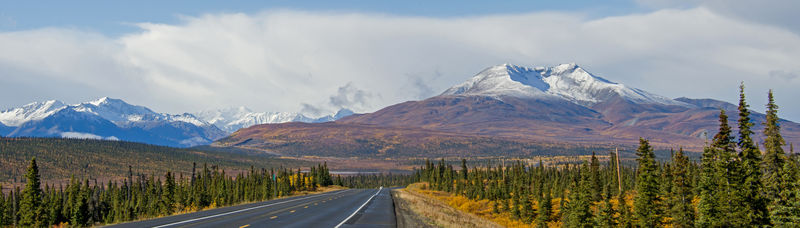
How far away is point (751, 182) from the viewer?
150 feet

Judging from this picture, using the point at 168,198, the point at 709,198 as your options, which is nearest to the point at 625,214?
the point at 709,198

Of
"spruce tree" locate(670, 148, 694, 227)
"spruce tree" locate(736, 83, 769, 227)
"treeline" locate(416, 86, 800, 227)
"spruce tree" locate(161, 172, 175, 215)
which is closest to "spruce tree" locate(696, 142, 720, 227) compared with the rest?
"treeline" locate(416, 86, 800, 227)

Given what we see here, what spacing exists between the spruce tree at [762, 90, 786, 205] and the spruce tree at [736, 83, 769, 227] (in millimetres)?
810

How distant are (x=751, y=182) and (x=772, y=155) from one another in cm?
287

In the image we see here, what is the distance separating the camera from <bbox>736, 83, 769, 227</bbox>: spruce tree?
1775 inches

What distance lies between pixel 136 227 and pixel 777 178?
4228cm

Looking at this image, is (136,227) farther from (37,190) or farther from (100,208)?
(100,208)

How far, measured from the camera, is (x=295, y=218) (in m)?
32.6

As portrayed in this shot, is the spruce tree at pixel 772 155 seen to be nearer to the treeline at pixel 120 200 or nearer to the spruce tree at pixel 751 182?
the spruce tree at pixel 751 182

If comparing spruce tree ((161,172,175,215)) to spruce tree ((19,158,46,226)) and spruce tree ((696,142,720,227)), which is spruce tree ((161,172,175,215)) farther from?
spruce tree ((696,142,720,227))

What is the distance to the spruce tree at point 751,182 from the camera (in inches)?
1775

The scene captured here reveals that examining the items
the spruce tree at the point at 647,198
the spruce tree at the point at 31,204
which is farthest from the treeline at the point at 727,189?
the spruce tree at the point at 31,204

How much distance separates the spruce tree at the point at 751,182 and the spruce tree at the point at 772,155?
0.81 meters

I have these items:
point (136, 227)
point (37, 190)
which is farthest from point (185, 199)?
point (136, 227)
